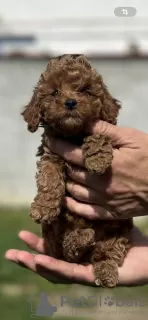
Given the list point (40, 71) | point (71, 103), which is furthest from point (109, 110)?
point (40, 71)

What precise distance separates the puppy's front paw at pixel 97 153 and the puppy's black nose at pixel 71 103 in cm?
20

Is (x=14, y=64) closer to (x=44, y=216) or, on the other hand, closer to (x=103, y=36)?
(x=103, y=36)

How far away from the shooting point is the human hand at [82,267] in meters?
3.73

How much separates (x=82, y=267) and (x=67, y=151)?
729mm

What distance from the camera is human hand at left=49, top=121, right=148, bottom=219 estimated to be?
355 centimetres

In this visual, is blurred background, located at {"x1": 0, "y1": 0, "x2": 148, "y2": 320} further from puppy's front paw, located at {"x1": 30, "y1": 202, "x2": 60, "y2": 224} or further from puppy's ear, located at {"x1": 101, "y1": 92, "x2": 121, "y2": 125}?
puppy's ear, located at {"x1": 101, "y1": 92, "x2": 121, "y2": 125}

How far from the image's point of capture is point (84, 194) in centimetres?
370

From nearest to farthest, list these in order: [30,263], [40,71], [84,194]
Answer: [84,194]
[30,263]
[40,71]

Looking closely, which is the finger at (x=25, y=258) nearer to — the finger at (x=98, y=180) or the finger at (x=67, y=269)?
the finger at (x=67, y=269)

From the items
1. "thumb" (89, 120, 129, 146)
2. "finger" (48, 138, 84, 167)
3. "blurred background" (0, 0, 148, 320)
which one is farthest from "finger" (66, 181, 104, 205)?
"blurred background" (0, 0, 148, 320)

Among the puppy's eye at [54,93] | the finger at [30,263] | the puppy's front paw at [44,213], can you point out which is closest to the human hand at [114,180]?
the puppy's front paw at [44,213]

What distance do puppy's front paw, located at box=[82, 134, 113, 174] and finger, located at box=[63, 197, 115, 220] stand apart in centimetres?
28

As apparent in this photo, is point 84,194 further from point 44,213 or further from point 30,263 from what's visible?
point 30,263

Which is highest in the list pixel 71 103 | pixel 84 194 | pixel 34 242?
pixel 71 103
